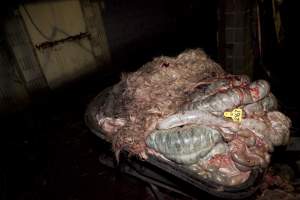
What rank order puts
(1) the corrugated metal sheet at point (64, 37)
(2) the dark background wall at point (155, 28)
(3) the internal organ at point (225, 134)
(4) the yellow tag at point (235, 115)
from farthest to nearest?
(2) the dark background wall at point (155, 28) < (1) the corrugated metal sheet at point (64, 37) < (4) the yellow tag at point (235, 115) < (3) the internal organ at point (225, 134)

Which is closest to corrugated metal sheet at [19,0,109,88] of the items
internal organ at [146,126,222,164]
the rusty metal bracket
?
the rusty metal bracket

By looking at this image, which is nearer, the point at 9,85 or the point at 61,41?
the point at 9,85

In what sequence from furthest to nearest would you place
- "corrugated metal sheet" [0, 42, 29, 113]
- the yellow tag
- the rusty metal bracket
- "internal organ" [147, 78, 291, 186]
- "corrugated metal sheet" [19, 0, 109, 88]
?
the rusty metal bracket, "corrugated metal sheet" [19, 0, 109, 88], "corrugated metal sheet" [0, 42, 29, 113], the yellow tag, "internal organ" [147, 78, 291, 186]

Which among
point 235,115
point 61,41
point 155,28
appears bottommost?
point 155,28

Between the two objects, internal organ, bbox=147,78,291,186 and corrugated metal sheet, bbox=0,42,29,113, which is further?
corrugated metal sheet, bbox=0,42,29,113

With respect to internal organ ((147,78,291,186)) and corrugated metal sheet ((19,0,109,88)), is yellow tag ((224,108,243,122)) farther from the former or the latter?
corrugated metal sheet ((19,0,109,88))

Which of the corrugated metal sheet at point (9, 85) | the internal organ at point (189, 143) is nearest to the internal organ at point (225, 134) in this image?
the internal organ at point (189, 143)

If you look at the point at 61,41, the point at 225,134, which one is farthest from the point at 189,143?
the point at 61,41

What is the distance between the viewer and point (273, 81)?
5.27m

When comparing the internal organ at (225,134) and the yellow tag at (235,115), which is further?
the yellow tag at (235,115)

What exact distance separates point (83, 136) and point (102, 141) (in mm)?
2048

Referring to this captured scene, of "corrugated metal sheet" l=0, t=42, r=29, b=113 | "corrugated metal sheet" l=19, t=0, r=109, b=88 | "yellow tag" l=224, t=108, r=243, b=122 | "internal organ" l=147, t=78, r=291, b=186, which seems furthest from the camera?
"corrugated metal sheet" l=19, t=0, r=109, b=88

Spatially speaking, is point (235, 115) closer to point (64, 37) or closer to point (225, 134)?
point (225, 134)

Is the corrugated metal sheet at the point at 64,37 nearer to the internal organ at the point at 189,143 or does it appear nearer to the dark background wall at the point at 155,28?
the dark background wall at the point at 155,28
